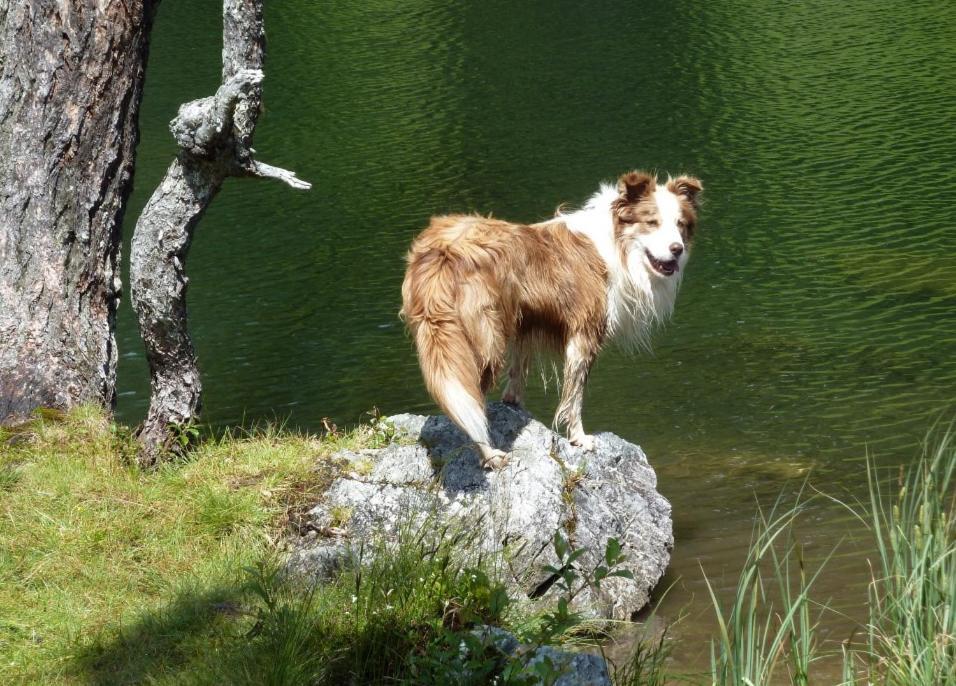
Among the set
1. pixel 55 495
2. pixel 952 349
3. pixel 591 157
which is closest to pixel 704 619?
pixel 55 495

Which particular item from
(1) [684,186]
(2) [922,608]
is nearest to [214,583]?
(2) [922,608]

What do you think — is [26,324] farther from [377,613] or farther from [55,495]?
[377,613]

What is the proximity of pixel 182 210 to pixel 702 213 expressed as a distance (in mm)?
8158

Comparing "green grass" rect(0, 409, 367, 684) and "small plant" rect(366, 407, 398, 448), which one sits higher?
"small plant" rect(366, 407, 398, 448)

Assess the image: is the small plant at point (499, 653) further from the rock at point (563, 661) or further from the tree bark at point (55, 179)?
the tree bark at point (55, 179)

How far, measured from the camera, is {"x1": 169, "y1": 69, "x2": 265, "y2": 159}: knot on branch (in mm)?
5820

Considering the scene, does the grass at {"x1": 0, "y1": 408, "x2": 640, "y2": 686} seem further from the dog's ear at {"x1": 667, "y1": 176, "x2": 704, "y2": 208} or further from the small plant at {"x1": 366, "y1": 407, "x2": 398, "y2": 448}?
the dog's ear at {"x1": 667, "y1": 176, "x2": 704, "y2": 208}

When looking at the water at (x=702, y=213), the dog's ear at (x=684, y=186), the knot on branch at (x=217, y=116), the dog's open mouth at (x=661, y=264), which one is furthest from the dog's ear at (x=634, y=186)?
the knot on branch at (x=217, y=116)

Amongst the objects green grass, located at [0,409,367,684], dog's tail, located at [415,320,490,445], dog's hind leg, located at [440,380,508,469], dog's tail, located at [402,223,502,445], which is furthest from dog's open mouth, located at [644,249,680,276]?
green grass, located at [0,409,367,684]

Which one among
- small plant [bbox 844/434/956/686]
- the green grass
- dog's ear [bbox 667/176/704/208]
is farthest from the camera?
dog's ear [bbox 667/176/704/208]

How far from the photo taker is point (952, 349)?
30.1 ft

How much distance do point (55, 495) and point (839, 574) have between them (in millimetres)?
3869

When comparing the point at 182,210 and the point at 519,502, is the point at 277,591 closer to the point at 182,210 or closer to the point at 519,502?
the point at 519,502

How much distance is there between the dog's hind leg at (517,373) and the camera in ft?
20.8
